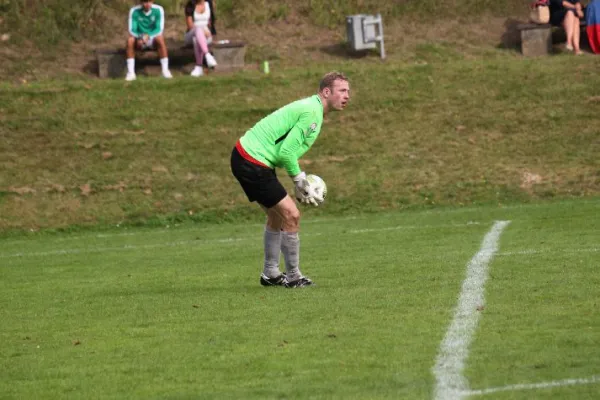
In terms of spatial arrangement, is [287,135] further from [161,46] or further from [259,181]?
[161,46]

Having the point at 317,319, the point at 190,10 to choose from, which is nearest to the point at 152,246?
the point at 317,319

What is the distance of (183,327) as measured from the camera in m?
9.13

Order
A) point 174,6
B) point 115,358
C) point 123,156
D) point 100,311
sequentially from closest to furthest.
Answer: point 115,358, point 100,311, point 123,156, point 174,6

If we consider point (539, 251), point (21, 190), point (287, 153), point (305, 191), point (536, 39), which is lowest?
point (21, 190)

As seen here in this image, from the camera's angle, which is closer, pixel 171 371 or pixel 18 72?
pixel 171 371

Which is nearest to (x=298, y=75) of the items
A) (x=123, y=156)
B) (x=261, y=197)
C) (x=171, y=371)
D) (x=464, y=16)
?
(x=123, y=156)

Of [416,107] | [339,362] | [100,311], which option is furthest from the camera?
[416,107]

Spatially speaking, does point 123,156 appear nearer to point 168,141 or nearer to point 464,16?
point 168,141

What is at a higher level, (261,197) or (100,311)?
(261,197)

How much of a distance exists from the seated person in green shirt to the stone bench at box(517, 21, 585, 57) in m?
7.74

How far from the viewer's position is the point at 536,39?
26797 mm

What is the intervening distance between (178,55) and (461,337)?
18.3 m

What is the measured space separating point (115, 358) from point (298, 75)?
16633 mm

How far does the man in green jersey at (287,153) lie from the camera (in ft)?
34.6
